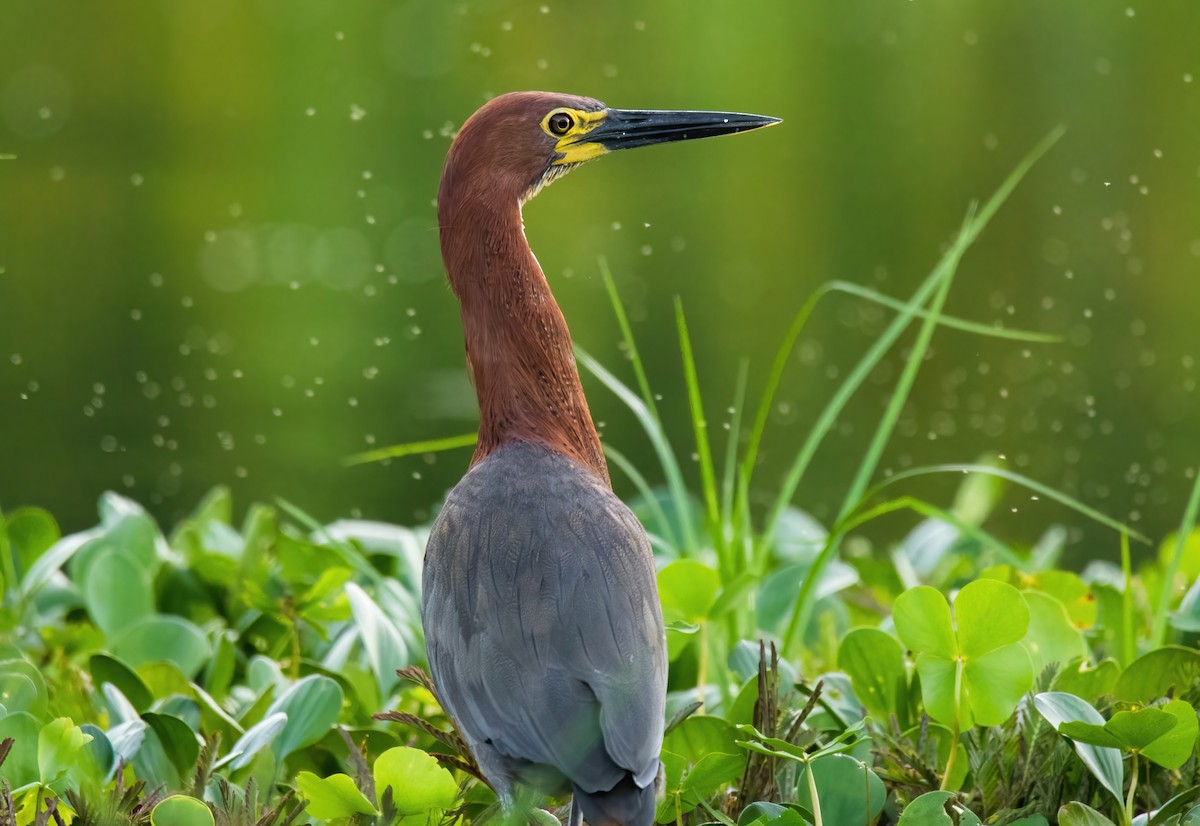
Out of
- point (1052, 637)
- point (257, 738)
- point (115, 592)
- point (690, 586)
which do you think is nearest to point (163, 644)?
point (115, 592)

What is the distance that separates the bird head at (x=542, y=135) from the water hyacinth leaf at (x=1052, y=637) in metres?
1.02

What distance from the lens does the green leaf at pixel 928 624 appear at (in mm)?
2115

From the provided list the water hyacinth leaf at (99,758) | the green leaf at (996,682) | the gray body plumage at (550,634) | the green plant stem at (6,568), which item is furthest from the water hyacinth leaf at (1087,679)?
the green plant stem at (6,568)

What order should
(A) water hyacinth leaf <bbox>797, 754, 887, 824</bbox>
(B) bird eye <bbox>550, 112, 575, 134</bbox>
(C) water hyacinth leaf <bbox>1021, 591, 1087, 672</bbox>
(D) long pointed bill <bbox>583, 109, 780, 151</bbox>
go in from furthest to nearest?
(D) long pointed bill <bbox>583, 109, 780, 151</bbox>
(B) bird eye <bbox>550, 112, 575, 134</bbox>
(C) water hyacinth leaf <bbox>1021, 591, 1087, 672</bbox>
(A) water hyacinth leaf <bbox>797, 754, 887, 824</bbox>

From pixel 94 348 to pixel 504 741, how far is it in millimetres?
7371

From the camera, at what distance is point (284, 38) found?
13.8 meters

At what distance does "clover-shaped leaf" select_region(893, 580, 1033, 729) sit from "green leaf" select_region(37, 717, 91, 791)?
118cm

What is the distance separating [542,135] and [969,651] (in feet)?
3.87

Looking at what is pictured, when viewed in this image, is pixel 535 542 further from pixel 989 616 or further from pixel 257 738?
pixel 989 616

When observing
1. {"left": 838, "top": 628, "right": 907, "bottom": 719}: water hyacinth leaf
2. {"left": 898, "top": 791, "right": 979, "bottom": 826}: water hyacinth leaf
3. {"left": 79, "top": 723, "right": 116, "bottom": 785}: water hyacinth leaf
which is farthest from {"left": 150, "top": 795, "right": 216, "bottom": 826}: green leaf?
{"left": 838, "top": 628, "right": 907, "bottom": 719}: water hyacinth leaf

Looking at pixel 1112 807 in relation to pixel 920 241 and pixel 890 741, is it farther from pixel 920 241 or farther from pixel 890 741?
pixel 920 241

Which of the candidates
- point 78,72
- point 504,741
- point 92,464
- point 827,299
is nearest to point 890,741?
point 504,741

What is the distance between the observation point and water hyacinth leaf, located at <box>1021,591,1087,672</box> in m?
2.40

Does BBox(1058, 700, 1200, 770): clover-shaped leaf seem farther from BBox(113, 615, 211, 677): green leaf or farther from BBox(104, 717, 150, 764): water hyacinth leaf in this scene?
BBox(113, 615, 211, 677): green leaf
